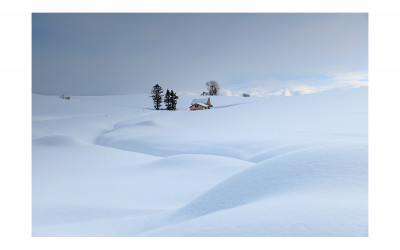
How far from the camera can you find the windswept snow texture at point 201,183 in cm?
183

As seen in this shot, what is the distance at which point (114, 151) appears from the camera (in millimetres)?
6168

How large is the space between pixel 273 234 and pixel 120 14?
3.78 m

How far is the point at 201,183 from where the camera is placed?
380cm

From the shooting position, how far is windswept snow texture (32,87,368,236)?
1.83 meters

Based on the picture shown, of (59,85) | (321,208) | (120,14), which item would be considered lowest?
(321,208)

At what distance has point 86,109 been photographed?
12734 mm

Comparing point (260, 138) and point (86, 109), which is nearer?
point (260, 138)

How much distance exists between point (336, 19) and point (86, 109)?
460 inches
